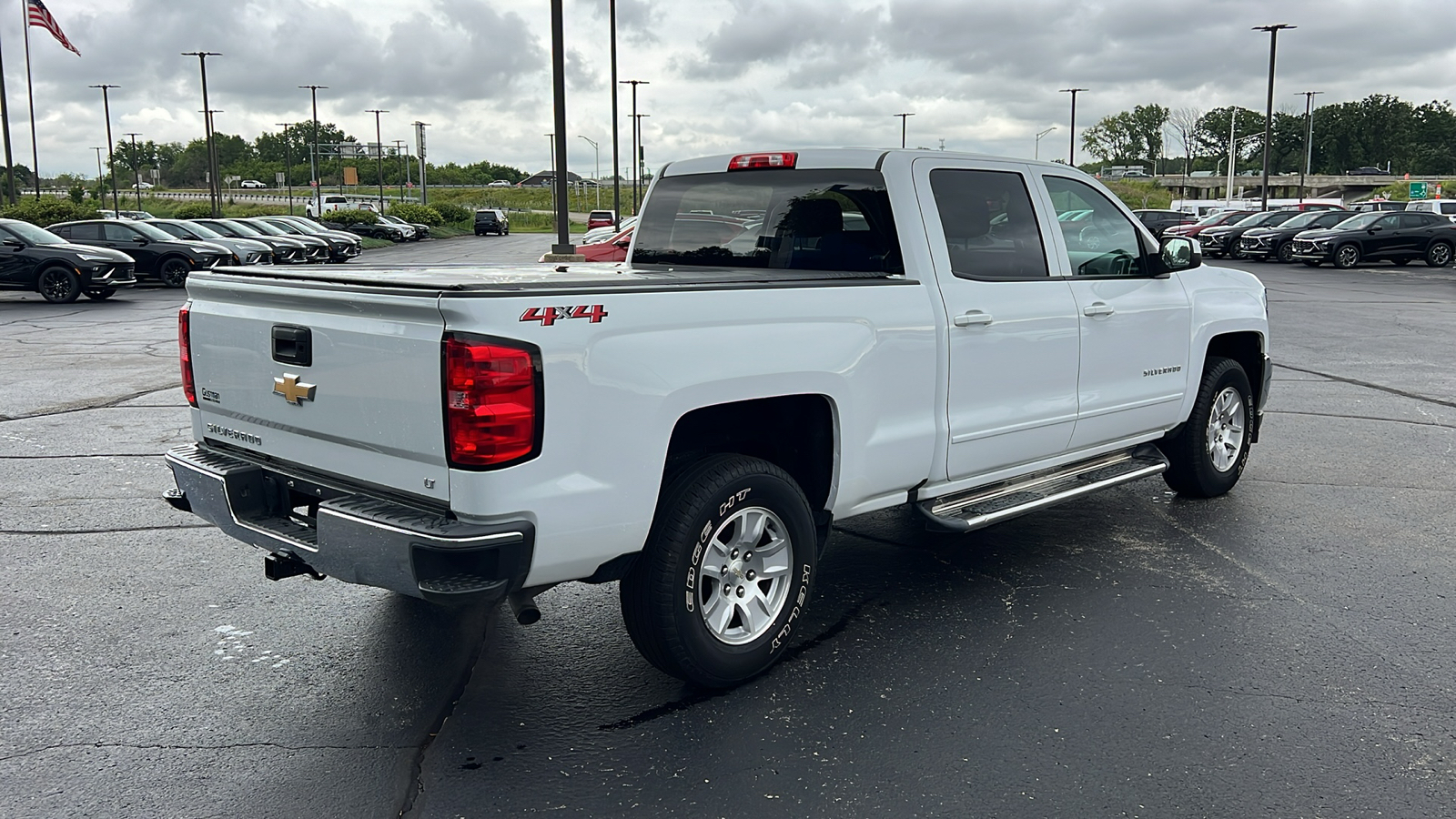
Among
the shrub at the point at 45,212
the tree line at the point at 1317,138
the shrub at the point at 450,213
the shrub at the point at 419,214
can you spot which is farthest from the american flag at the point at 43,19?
the tree line at the point at 1317,138

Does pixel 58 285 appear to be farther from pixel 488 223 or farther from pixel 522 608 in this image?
pixel 488 223

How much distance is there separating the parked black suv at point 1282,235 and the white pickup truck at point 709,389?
109 feet

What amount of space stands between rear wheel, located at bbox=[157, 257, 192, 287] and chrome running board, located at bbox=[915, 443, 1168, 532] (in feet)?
76.6

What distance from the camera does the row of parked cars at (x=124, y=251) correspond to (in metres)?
20.9

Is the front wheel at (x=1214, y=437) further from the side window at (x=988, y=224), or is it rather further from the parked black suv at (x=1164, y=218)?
the parked black suv at (x=1164, y=218)

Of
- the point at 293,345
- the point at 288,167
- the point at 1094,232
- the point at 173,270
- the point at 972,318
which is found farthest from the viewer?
the point at 288,167

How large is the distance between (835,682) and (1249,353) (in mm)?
4201

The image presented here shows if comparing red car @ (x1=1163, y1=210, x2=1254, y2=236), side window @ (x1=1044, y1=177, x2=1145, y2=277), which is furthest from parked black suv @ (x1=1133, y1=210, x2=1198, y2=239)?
side window @ (x1=1044, y1=177, x2=1145, y2=277)

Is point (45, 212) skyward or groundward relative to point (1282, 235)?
skyward

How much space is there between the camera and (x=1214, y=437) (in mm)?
6797

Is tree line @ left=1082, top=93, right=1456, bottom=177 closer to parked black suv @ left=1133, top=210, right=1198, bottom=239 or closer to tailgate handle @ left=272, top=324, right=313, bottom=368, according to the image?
parked black suv @ left=1133, top=210, right=1198, bottom=239

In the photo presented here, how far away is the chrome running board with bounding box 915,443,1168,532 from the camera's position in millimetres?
4871

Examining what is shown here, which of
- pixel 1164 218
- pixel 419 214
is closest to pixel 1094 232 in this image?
pixel 1164 218

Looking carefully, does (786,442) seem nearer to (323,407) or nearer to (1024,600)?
(1024,600)
